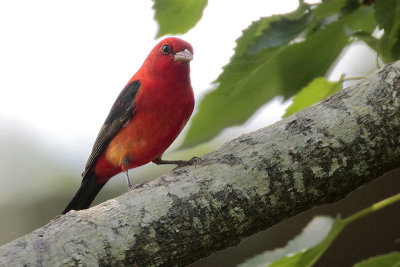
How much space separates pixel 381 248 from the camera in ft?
15.3

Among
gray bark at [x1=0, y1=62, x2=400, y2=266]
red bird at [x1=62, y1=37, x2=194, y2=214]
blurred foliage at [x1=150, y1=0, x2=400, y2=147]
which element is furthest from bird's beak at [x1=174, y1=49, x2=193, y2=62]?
gray bark at [x1=0, y1=62, x2=400, y2=266]

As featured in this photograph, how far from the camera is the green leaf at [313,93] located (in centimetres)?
215

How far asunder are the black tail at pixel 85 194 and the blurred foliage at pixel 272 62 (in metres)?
1.84

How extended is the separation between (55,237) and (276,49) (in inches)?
41.3

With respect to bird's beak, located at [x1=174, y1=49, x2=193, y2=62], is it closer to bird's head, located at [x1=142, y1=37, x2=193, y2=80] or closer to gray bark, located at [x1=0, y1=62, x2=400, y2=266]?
bird's head, located at [x1=142, y1=37, x2=193, y2=80]

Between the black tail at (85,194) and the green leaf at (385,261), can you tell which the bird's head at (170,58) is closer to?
the black tail at (85,194)

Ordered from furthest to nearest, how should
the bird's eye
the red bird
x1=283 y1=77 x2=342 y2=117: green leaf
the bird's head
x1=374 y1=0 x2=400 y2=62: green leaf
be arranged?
the bird's eye
the bird's head
the red bird
x1=283 y1=77 x2=342 y2=117: green leaf
x1=374 y1=0 x2=400 y2=62: green leaf

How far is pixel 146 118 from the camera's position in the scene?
3492 mm

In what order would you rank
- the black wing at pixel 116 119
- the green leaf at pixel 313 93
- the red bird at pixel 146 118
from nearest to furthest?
the green leaf at pixel 313 93 → the red bird at pixel 146 118 → the black wing at pixel 116 119

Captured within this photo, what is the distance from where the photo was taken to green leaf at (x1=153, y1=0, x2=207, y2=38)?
2.18 metres

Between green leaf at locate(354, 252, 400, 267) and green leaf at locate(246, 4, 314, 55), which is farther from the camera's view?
green leaf at locate(246, 4, 314, 55)

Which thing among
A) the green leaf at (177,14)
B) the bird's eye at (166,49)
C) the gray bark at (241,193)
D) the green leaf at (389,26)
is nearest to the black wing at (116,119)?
the bird's eye at (166,49)

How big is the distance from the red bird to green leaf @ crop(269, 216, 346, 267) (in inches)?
58.7

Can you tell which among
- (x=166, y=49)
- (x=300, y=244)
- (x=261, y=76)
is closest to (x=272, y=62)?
(x=261, y=76)
